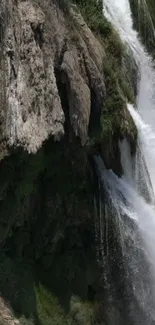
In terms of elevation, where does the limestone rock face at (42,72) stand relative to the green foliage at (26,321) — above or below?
above

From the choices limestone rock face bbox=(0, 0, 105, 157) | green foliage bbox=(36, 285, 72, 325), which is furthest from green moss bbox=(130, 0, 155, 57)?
green foliage bbox=(36, 285, 72, 325)

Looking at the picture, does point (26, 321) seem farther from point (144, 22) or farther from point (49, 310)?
point (144, 22)

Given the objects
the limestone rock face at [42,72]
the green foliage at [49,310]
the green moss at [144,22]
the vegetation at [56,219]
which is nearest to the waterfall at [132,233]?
the vegetation at [56,219]

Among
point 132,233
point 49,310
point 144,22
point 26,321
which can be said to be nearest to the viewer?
point 26,321

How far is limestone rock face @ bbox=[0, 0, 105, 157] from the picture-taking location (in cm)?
976

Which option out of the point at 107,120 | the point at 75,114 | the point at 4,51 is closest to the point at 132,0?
the point at 107,120

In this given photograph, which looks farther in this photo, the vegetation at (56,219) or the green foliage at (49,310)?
the green foliage at (49,310)

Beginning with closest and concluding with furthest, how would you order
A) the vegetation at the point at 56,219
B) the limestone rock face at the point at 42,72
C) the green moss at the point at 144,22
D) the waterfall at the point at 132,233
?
the limestone rock face at the point at 42,72
the vegetation at the point at 56,219
the waterfall at the point at 132,233
the green moss at the point at 144,22

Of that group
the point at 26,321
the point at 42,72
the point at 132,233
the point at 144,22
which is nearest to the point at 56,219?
the point at 132,233

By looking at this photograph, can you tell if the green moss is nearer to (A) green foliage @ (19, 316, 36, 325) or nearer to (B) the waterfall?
(B) the waterfall

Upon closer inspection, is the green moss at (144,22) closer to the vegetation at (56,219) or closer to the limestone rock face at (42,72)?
the vegetation at (56,219)

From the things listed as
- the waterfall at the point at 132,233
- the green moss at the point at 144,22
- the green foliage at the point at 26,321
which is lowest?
the green foliage at the point at 26,321

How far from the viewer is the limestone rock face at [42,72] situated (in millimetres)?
9758

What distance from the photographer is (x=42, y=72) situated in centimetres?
1055
